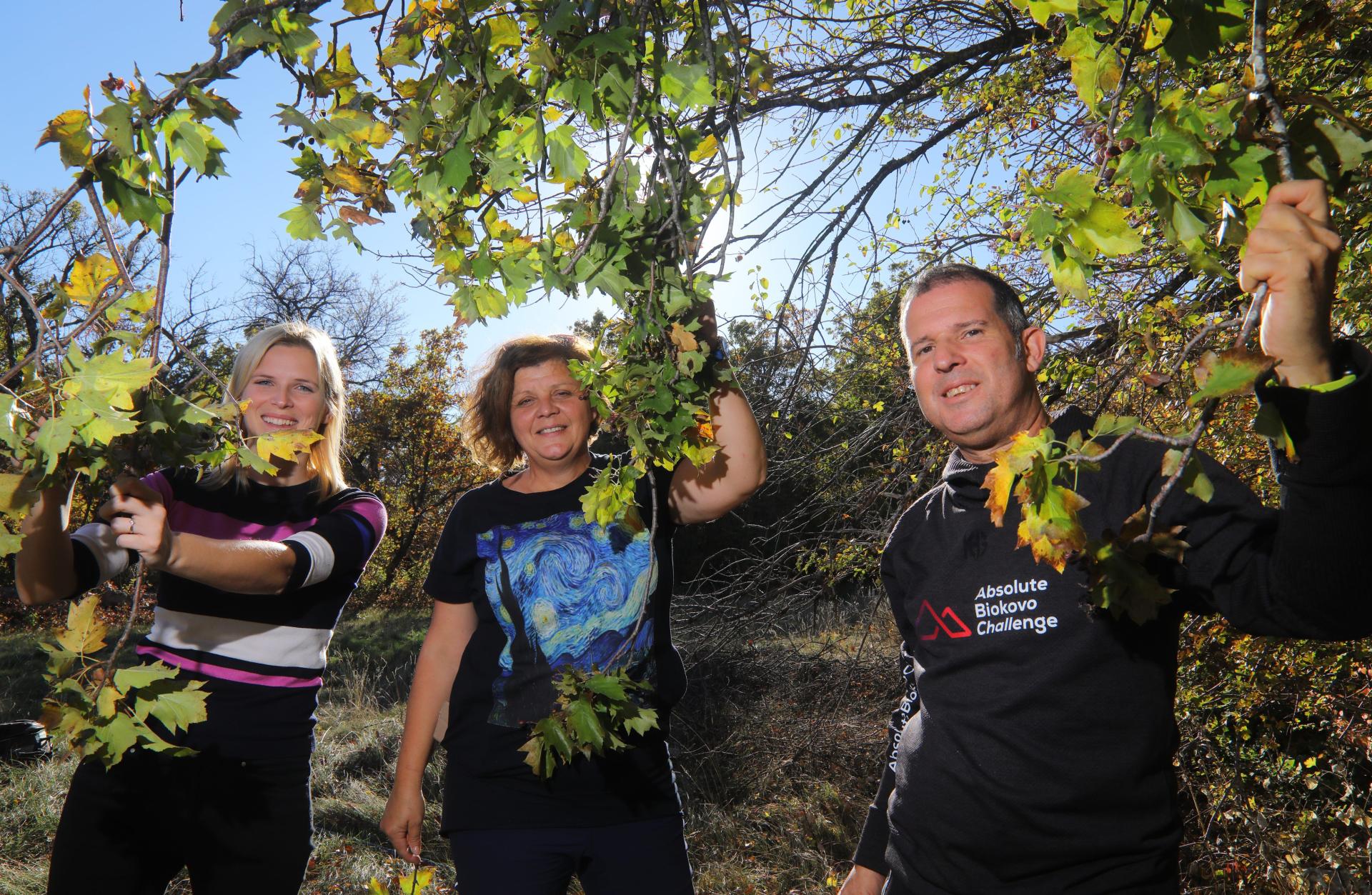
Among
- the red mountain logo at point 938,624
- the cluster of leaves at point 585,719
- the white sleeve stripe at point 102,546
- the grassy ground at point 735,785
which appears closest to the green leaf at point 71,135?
the cluster of leaves at point 585,719

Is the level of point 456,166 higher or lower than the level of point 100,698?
higher

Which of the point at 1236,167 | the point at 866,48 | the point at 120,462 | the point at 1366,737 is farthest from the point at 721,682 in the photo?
the point at 1236,167

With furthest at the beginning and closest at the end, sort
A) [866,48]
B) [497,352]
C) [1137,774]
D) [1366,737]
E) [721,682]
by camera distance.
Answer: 1. [721,682]
2. [866,48]
3. [1366,737]
4. [497,352]
5. [1137,774]

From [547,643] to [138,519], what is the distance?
0.91 m

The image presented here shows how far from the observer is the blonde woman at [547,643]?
2010 mm

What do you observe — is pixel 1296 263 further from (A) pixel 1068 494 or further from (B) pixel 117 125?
(B) pixel 117 125

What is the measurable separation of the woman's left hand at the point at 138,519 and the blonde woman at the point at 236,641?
13cm

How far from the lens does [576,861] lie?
2.04 metres

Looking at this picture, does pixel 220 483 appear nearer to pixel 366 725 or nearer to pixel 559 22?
pixel 559 22

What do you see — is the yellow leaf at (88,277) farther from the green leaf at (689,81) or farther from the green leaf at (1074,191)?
the green leaf at (1074,191)

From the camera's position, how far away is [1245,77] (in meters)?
1.13

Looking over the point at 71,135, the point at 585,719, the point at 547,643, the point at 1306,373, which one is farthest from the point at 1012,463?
the point at 547,643

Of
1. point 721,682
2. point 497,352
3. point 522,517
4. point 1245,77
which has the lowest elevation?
point 721,682

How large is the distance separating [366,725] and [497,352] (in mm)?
5720
